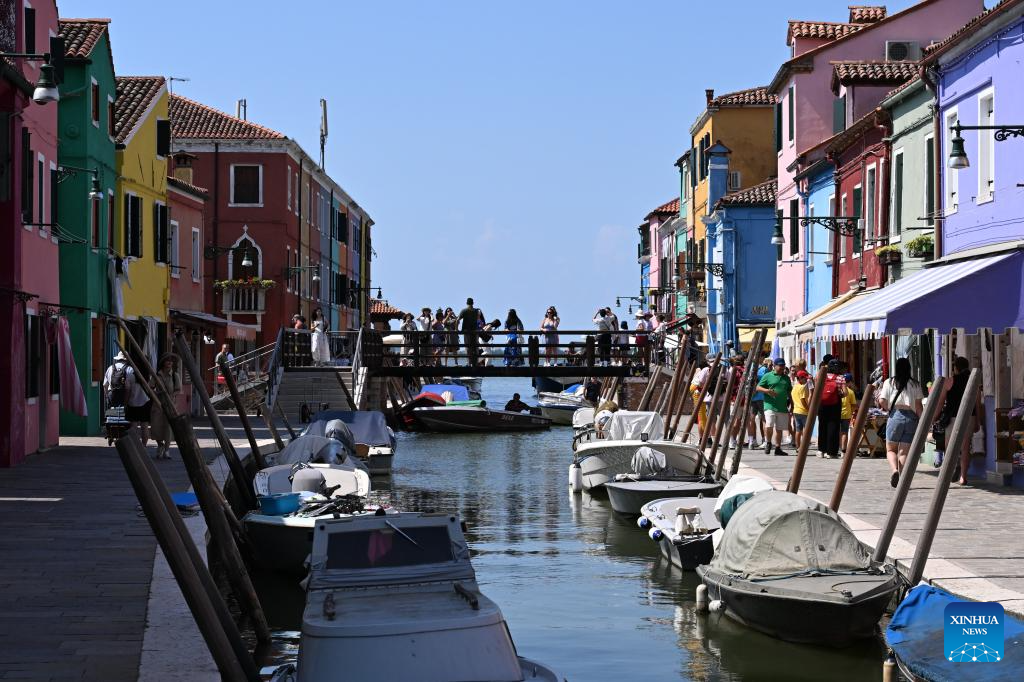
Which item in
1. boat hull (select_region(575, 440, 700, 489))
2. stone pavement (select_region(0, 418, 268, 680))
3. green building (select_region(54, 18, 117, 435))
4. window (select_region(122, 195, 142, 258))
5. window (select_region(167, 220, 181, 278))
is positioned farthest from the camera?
window (select_region(167, 220, 181, 278))

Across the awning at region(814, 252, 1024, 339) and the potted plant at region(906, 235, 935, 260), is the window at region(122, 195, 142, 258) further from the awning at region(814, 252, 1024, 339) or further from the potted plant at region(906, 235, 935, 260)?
the awning at region(814, 252, 1024, 339)

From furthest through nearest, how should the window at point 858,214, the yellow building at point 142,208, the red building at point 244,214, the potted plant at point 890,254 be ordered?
the red building at point 244,214 → the yellow building at point 142,208 → the window at point 858,214 → the potted plant at point 890,254

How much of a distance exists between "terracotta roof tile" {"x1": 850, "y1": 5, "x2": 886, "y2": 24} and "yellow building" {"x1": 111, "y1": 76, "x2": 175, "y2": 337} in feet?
57.4

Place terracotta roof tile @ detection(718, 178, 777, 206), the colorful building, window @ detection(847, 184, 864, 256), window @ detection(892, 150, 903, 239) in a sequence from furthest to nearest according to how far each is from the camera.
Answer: terracotta roof tile @ detection(718, 178, 777, 206)
window @ detection(847, 184, 864, 256)
window @ detection(892, 150, 903, 239)
the colorful building

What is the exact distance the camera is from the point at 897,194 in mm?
27031

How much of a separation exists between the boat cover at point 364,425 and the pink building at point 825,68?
1122cm

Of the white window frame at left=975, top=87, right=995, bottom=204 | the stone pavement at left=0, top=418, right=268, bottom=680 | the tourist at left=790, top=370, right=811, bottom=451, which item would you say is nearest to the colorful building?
the stone pavement at left=0, top=418, right=268, bottom=680

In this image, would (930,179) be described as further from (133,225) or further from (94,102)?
(133,225)

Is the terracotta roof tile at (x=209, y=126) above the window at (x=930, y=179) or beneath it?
above

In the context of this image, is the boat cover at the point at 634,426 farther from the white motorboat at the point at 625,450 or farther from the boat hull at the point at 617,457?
the boat hull at the point at 617,457

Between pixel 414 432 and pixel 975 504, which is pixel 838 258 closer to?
pixel 975 504

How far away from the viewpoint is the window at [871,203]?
94.2 feet

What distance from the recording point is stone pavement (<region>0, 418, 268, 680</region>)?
945 cm

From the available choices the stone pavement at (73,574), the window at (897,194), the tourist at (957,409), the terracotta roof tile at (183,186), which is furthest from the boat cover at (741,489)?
the terracotta roof tile at (183,186)
